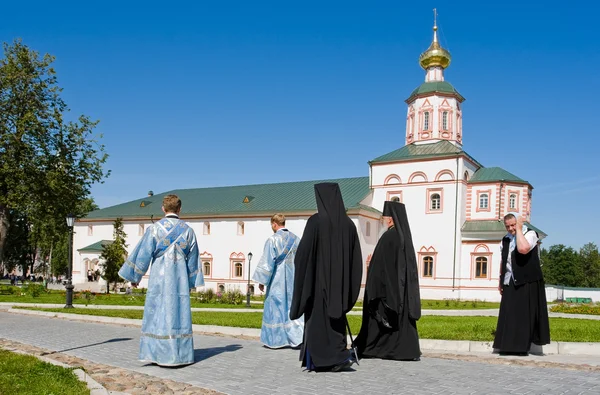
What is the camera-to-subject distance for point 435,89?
40.4m

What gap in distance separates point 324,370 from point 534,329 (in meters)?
3.49

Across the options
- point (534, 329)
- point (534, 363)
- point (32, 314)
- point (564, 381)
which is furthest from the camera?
point (32, 314)

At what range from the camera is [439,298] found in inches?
1447

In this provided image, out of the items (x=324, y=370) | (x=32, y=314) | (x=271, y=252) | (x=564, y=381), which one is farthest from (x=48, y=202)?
(x=564, y=381)

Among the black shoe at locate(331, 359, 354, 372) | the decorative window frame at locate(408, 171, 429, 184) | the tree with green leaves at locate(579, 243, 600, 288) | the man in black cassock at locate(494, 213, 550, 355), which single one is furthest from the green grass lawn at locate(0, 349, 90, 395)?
the tree with green leaves at locate(579, 243, 600, 288)

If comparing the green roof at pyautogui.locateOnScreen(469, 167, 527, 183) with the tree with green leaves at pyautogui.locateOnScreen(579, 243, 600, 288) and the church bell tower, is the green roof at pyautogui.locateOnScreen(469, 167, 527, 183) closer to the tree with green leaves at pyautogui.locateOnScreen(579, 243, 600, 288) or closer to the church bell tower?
the church bell tower

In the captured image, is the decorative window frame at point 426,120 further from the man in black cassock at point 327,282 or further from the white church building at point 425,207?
the man in black cassock at point 327,282

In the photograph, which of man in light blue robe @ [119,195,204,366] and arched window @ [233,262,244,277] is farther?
arched window @ [233,262,244,277]

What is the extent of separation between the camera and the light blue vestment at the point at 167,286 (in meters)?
6.95

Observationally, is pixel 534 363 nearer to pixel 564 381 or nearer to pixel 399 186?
pixel 564 381

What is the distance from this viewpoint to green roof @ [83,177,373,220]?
41.2 m

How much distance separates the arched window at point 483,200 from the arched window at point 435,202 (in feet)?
9.19

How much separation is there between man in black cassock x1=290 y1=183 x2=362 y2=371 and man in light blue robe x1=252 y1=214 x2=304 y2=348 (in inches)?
60.9

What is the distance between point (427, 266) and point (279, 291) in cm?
3072
